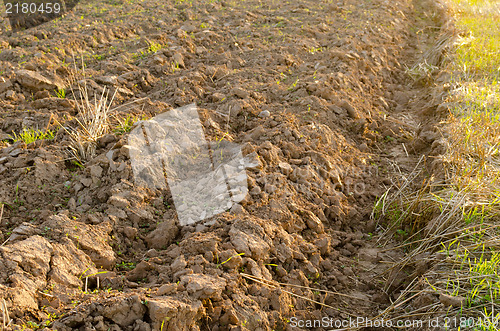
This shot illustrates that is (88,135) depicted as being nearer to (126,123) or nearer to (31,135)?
(126,123)

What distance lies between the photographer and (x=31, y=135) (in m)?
3.00

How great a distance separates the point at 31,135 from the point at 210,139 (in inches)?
52.9

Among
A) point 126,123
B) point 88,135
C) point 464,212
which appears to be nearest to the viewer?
point 464,212

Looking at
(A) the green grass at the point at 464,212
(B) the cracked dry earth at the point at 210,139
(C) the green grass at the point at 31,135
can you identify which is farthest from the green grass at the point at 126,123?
(A) the green grass at the point at 464,212

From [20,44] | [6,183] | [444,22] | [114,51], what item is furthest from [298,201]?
[444,22]

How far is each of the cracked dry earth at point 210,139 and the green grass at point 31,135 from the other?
0.23 ft

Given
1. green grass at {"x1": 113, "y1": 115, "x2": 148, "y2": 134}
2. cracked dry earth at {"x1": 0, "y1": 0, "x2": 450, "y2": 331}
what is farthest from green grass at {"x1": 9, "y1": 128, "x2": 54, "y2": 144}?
green grass at {"x1": 113, "y1": 115, "x2": 148, "y2": 134}

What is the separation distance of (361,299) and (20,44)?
4.32m

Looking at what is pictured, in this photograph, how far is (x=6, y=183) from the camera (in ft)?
8.20

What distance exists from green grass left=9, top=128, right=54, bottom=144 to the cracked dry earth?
7 centimetres

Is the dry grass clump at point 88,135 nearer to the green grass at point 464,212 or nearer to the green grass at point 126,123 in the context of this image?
the green grass at point 126,123

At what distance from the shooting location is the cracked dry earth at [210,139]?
1856 mm

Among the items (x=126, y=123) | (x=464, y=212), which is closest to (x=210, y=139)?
(x=126, y=123)

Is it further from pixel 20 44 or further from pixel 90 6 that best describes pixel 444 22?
pixel 20 44
